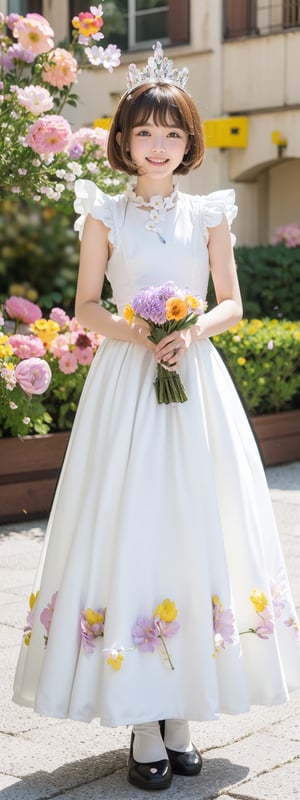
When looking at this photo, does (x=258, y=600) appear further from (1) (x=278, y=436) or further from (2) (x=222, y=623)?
(1) (x=278, y=436)

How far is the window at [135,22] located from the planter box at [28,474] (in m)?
8.74

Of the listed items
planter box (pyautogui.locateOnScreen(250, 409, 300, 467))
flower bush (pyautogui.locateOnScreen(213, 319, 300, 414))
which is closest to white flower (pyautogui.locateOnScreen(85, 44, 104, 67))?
flower bush (pyautogui.locateOnScreen(213, 319, 300, 414))

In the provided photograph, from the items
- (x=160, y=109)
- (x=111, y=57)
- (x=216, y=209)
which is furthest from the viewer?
(x=111, y=57)

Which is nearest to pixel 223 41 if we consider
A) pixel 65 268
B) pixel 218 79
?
pixel 218 79

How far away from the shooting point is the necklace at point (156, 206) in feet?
10.2

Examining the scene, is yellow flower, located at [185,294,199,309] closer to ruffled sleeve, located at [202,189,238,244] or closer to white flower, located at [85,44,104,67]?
ruffled sleeve, located at [202,189,238,244]

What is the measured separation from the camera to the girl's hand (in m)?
2.91

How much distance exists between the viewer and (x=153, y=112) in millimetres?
3043

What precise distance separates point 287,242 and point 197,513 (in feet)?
30.9

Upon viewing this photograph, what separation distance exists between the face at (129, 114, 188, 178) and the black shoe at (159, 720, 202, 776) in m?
1.36

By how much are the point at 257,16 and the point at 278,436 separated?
702 cm

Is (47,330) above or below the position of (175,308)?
below

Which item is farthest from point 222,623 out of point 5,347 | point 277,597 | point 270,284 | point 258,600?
point 270,284

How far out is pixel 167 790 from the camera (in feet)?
9.51
